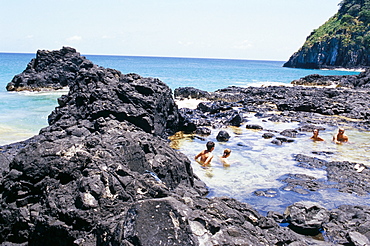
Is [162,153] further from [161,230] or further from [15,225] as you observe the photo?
[161,230]

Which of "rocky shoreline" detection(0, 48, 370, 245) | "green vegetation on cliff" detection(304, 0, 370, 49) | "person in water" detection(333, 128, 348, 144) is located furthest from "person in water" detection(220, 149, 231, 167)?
"green vegetation on cliff" detection(304, 0, 370, 49)

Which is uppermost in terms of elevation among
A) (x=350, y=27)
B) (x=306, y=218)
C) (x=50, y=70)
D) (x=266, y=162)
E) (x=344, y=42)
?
(x=350, y=27)

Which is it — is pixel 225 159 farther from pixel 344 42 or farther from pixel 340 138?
pixel 344 42

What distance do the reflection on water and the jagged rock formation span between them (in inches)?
3873

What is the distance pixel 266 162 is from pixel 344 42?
357ft

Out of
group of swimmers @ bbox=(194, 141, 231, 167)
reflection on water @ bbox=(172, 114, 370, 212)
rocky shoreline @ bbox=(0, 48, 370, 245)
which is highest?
rocky shoreline @ bbox=(0, 48, 370, 245)

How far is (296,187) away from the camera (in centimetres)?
905

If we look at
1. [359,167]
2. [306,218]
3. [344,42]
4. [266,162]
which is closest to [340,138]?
[359,167]

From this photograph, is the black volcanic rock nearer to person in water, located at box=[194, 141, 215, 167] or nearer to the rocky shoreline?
person in water, located at box=[194, 141, 215, 167]

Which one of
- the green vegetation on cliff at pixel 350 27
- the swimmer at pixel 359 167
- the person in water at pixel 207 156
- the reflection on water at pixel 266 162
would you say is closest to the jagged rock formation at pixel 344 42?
the green vegetation on cliff at pixel 350 27

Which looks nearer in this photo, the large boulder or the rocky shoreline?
the rocky shoreline

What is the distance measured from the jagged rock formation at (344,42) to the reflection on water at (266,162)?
98372 mm

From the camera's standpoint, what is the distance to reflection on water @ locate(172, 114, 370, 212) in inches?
327

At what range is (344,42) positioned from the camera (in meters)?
104
